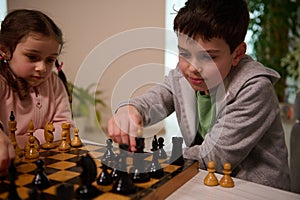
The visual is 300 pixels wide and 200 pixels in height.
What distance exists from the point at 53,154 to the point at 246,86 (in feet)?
2.26

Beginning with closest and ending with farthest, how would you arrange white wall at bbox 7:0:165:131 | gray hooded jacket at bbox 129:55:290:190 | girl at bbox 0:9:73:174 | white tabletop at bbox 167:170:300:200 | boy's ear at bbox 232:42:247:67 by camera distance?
white tabletop at bbox 167:170:300:200 < gray hooded jacket at bbox 129:55:290:190 < boy's ear at bbox 232:42:247:67 < girl at bbox 0:9:73:174 < white wall at bbox 7:0:165:131

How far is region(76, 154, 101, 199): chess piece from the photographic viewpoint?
708 mm

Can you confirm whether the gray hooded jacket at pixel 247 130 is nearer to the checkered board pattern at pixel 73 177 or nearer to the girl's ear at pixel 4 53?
the checkered board pattern at pixel 73 177

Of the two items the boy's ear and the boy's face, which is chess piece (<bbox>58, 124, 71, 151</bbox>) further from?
the boy's ear

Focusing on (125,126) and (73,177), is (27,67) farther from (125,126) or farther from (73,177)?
(73,177)

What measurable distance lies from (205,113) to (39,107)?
31.1 inches

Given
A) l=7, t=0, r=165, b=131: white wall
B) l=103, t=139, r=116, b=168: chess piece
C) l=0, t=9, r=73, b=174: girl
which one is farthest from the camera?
l=7, t=0, r=165, b=131: white wall

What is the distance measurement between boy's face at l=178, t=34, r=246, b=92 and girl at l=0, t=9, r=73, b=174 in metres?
0.61

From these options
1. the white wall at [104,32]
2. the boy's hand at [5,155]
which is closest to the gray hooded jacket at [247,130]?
the boy's hand at [5,155]

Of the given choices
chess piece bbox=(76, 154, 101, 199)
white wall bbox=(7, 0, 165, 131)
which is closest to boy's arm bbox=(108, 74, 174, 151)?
chess piece bbox=(76, 154, 101, 199)

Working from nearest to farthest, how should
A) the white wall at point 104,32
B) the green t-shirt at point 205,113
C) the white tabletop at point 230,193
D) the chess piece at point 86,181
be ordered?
the chess piece at point 86,181
the white tabletop at point 230,193
the green t-shirt at point 205,113
the white wall at point 104,32

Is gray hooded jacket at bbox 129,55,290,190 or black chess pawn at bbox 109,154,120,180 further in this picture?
gray hooded jacket at bbox 129,55,290,190

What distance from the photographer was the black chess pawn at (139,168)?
2.73 feet

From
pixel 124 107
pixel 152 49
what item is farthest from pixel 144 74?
pixel 124 107
